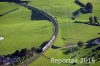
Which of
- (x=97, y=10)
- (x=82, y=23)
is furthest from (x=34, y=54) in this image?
(x=97, y=10)

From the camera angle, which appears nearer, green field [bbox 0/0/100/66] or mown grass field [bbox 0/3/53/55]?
green field [bbox 0/0/100/66]

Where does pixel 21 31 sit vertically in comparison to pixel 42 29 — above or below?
below

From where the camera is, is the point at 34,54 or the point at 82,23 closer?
the point at 34,54

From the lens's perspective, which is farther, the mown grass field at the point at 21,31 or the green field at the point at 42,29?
the mown grass field at the point at 21,31

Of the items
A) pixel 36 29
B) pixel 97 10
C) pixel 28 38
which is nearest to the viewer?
pixel 28 38

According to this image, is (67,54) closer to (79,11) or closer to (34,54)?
(34,54)

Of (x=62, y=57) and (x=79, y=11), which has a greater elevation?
(x=79, y=11)

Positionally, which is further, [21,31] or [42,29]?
[42,29]

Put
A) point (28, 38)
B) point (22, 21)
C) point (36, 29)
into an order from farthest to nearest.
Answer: point (22, 21) < point (36, 29) < point (28, 38)
